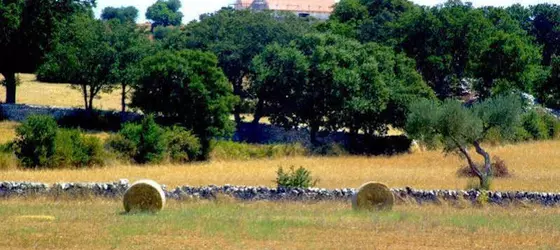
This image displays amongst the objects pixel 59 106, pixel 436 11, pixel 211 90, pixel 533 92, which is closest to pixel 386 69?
pixel 211 90

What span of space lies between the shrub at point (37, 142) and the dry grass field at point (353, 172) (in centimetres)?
193

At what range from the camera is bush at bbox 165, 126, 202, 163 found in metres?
54.1

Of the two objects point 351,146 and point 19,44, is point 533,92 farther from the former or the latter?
point 19,44

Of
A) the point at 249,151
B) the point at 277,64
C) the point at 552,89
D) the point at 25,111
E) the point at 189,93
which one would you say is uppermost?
the point at 277,64

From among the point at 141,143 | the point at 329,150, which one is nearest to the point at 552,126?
the point at 329,150

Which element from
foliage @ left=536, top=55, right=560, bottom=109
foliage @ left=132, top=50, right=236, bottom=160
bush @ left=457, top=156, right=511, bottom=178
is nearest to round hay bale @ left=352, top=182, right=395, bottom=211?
bush @ left=457, top=156, right=511, bottom=178

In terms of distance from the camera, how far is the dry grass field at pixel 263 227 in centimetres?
2212

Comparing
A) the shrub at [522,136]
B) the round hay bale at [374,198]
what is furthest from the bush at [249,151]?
the round hay bale at [374,198]

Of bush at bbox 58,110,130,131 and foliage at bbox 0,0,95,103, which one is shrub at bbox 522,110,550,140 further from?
foliage at bbox 0,0,95,103

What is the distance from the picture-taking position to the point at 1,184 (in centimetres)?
3216

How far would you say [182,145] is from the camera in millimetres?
55031

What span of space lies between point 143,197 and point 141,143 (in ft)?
80.4

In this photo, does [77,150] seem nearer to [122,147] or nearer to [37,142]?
[37,142]

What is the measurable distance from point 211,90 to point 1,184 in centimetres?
2834
